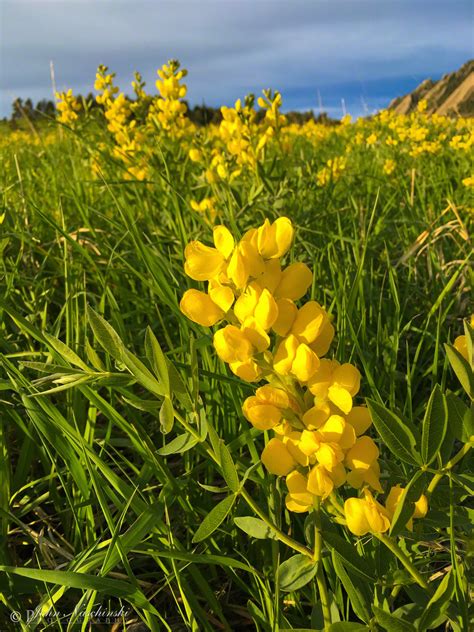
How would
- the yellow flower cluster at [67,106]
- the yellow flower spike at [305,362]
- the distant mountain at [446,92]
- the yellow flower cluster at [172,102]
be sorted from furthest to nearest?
1. the distant mountain at [446,92]
2. the yellow flower cluster at [67,106]
3. the yellow flower cluster at [172,102]
4. the yellow flower spike at [305,362]

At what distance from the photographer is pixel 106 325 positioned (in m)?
0.74

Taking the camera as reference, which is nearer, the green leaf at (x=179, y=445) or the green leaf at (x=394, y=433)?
the green leaf at (x=394, y=433)

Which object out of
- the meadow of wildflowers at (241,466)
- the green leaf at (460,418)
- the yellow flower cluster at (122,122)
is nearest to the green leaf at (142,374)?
the meadow of wildflowers at (241,466)

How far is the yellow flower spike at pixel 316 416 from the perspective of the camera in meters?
0.64

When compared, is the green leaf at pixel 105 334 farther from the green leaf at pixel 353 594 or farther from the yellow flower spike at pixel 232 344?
the green leaf at pixel 353 594

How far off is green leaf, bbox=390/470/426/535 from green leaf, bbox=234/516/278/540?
184 mm

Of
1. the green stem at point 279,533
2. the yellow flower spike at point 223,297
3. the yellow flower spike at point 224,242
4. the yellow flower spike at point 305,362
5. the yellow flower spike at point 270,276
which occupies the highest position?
the yellow flower spike at point 224,242

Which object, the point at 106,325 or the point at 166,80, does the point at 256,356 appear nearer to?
the point at 106,325

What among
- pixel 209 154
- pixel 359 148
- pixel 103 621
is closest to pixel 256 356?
pixel 103 621

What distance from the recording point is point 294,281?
65 cm

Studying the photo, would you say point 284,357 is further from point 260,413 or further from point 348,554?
point 348,554

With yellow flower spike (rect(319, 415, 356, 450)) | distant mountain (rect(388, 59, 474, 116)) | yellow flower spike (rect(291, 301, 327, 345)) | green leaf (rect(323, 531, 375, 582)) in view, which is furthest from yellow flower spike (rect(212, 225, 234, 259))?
distant mountain (rect(388, 59, 474, 116))

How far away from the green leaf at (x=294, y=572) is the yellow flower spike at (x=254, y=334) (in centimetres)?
29

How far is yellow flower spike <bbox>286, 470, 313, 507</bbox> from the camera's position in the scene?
671 mm
